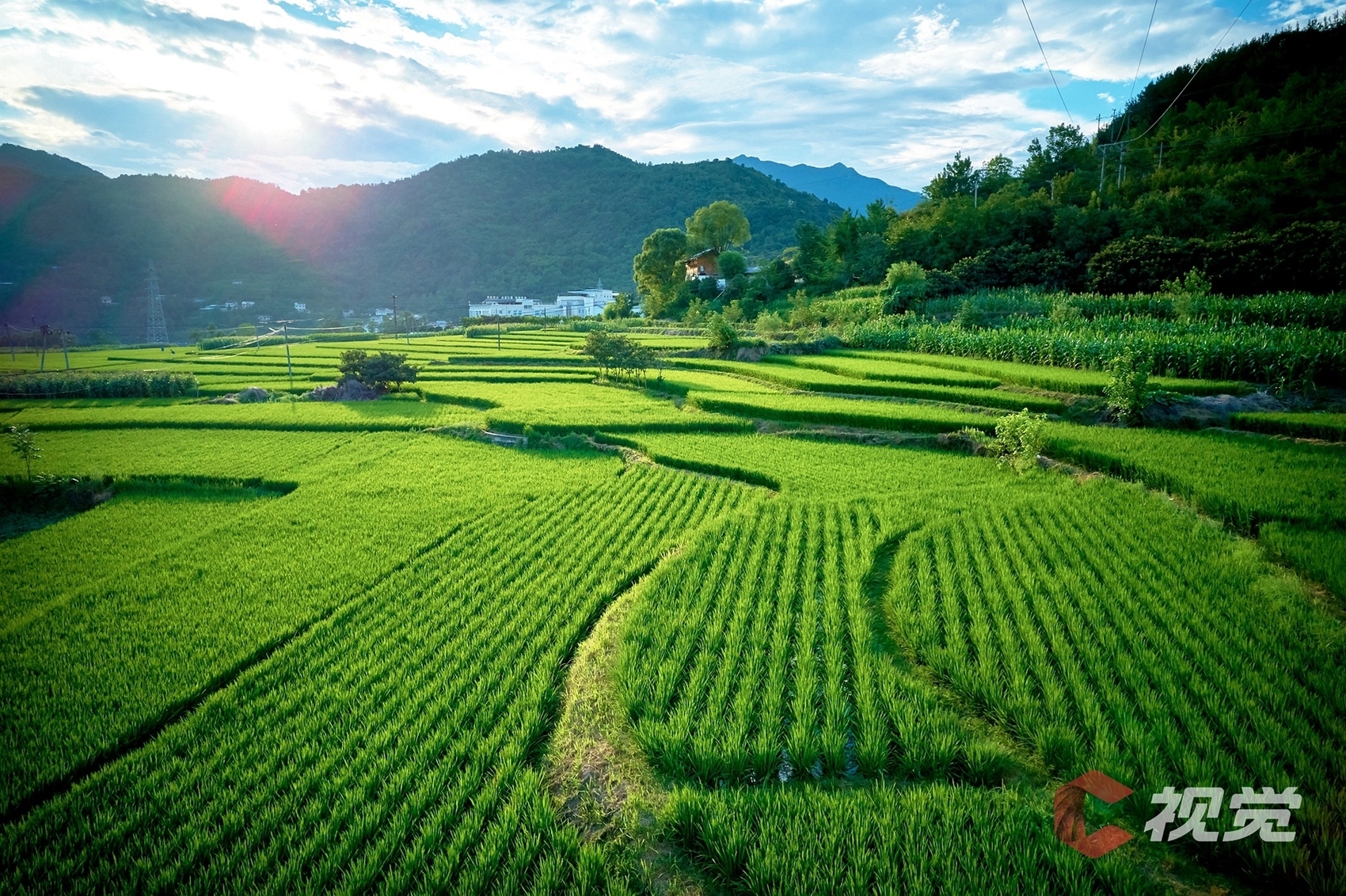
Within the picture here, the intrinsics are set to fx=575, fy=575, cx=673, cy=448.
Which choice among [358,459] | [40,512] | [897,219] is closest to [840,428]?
[358,459]

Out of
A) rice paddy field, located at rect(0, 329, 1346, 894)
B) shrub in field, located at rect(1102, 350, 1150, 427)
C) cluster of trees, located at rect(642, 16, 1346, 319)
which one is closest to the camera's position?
rice paddy field, located at rect(0, 329, 1346, 894)

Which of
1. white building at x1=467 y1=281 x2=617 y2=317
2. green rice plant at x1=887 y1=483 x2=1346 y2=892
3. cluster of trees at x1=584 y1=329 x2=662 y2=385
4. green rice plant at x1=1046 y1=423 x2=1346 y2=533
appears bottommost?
green rice plant at x1=887 y1=483 x2=1346 y2=892

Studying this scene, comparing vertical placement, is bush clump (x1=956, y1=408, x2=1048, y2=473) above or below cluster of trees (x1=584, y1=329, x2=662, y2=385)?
below

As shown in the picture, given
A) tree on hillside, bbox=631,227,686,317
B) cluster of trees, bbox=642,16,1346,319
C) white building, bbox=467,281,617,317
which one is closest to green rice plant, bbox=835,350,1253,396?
cluster of trees, bbox=642,16,1346,319

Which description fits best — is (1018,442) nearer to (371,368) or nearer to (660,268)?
(371,368)

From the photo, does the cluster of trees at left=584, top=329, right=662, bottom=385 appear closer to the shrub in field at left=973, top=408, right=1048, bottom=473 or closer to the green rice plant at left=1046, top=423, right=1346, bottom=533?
the shrub in field at left=973, top=408, right=1048, bottom=473

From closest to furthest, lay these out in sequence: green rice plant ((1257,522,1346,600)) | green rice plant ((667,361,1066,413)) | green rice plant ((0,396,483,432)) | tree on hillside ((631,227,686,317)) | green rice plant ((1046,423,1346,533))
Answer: green rice plant ((1257,522,1346,600)) → green rice plant ((1046,423,1346,533)) → green rice plant ((667,361,1066,413)) → green rice plant ((0,396,483,432)) → tree on hillside ((631,227,686,317))

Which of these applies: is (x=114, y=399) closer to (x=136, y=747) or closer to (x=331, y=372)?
(x=331, y=372)
